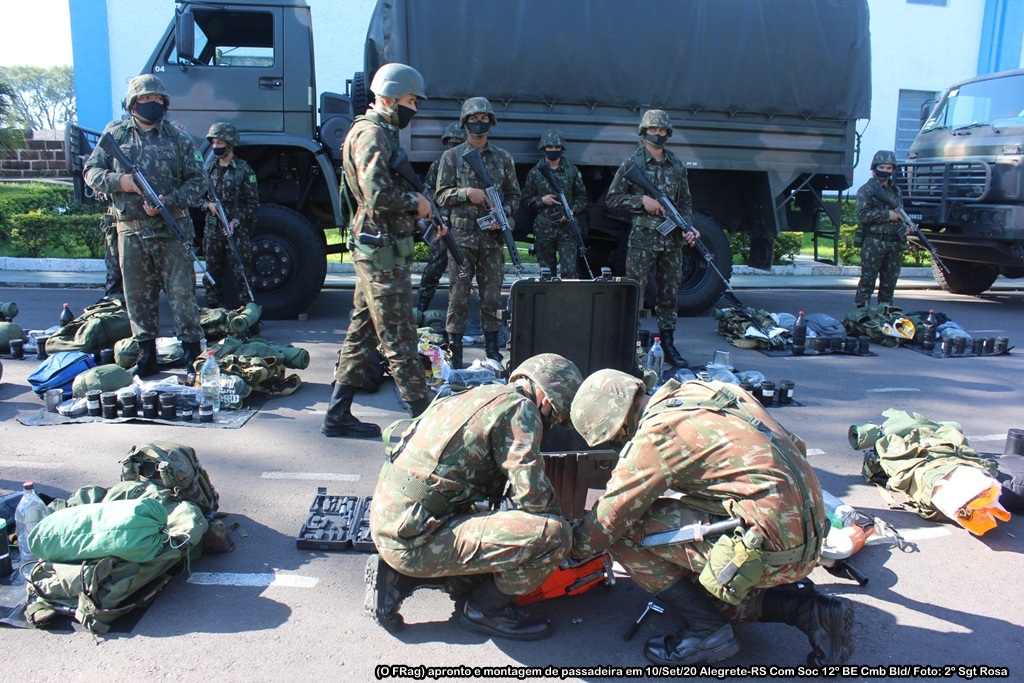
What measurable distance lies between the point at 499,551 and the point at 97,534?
1401 mm

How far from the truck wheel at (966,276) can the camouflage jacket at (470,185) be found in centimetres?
688

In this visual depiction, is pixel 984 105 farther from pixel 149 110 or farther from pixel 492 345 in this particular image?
pixel 149 110

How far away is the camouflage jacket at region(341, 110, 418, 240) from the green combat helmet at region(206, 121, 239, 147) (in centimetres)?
280

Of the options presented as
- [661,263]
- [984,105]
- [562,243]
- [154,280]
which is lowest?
[154,280]

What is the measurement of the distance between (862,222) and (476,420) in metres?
6.76

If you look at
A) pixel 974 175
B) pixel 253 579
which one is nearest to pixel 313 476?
pixel 253 579

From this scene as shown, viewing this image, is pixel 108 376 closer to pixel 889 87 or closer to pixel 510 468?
pixel 510 468

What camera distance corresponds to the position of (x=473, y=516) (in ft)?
9.01

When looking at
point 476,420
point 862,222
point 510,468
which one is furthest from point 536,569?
point 862,222

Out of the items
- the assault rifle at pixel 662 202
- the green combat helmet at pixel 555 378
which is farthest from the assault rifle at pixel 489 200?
the green combat helmet at pixel 555 378

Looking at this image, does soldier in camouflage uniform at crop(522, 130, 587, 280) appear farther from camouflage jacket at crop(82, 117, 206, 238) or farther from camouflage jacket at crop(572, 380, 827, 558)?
camouflage jacket at crop(572, 380, 827, 558)

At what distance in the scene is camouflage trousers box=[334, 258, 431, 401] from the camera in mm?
4355

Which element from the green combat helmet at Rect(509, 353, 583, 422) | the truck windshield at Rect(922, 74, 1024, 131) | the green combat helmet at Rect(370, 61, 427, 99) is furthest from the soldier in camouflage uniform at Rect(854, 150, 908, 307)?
the green combat helmet at Rect(509, 353, 583, 422)

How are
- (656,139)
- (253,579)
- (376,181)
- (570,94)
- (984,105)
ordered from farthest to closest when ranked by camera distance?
1. (984,105)
2. (570,94)
3. (656,139)
4. (376,181)
5. (253,579)
